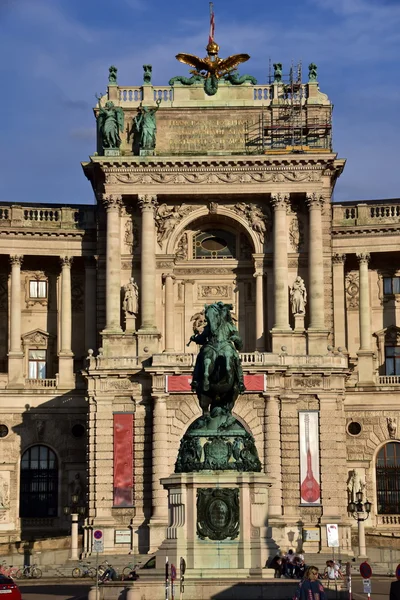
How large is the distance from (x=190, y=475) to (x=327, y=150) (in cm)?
3809

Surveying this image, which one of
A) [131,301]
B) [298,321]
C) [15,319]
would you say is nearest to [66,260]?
[15,319]

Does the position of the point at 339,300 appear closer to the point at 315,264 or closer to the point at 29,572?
the point at 315,264

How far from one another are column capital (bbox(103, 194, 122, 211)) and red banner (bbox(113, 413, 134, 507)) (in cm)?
1245

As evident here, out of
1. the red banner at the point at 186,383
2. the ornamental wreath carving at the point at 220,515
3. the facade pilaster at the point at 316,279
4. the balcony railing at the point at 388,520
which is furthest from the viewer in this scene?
the balcony railing at the point at 388,520

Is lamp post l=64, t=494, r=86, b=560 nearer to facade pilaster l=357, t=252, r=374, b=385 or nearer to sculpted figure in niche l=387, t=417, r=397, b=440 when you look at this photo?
sculpted figure in niche l=387, t=417, r=397, b=440

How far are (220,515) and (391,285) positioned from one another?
4435 cm

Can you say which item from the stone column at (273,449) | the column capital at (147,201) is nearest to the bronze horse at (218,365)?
the stone column at (273,449)

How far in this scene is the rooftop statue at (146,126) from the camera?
88.9 m

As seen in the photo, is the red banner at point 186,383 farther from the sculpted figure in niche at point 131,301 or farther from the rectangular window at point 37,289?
the rectangular window at point 37,289

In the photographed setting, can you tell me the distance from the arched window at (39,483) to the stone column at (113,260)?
10.0 meters

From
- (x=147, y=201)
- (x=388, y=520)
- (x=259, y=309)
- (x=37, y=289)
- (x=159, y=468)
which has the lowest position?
(x=388, y=520)

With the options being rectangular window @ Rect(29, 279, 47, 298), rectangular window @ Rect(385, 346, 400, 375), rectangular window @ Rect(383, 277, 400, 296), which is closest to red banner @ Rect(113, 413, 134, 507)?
rectangular window @ Rect(29, 279, 47, 298)

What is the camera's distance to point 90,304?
308 feet

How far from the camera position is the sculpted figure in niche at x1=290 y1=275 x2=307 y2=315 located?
86.9m
